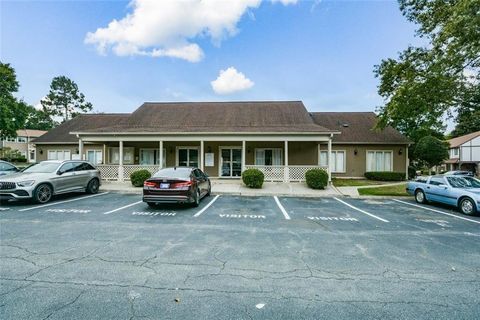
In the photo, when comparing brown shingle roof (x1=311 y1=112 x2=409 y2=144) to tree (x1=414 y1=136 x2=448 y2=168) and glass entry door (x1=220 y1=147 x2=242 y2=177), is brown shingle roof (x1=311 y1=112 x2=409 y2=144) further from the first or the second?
glass entry door (x1=220 y1=147 x2=242 y2=177)

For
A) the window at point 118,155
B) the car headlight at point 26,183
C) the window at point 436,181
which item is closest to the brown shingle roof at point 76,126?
the window at point 118,155

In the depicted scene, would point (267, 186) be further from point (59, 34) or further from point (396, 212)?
point (59, 34)

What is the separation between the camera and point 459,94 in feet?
50.2

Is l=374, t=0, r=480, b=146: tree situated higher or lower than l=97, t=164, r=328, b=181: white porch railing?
higher

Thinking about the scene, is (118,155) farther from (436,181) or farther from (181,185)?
(436,181)

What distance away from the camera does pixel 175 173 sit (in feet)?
31.9

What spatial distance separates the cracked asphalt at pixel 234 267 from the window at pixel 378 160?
13629 mm

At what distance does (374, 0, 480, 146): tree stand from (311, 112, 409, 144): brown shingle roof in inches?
147

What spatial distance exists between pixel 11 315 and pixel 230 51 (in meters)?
23.0

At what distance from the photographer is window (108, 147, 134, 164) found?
67.9 feet

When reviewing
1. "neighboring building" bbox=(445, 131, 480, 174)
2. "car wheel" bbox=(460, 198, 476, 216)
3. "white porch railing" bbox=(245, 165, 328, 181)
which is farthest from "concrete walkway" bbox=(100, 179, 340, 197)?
"neighboring building" bbox=(445, 131, 480, 174)

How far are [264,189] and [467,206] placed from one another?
8.82 m

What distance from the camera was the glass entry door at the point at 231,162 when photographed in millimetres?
19578

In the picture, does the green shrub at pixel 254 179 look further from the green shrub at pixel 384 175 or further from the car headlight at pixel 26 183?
the green shrub at pixel 384 175
